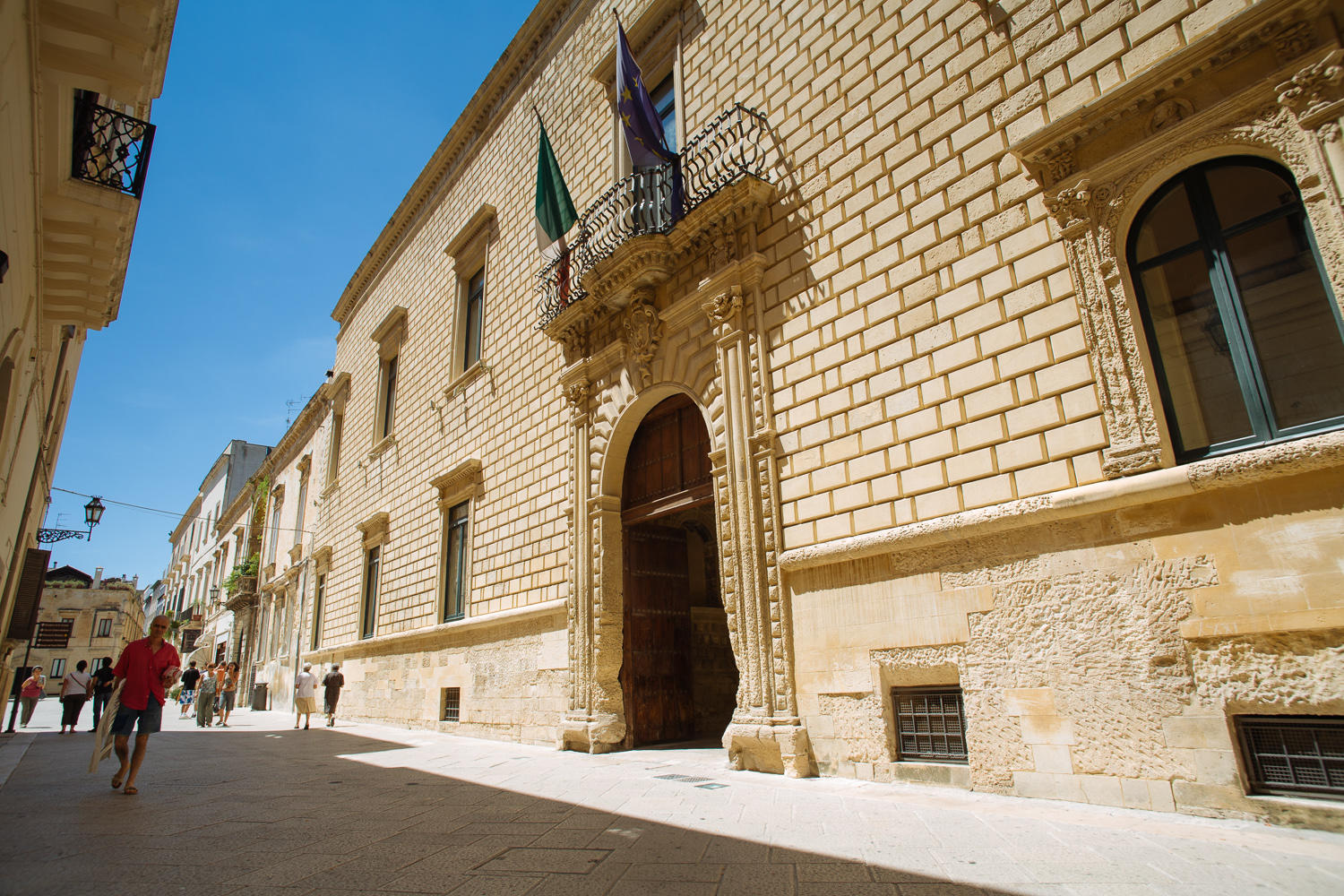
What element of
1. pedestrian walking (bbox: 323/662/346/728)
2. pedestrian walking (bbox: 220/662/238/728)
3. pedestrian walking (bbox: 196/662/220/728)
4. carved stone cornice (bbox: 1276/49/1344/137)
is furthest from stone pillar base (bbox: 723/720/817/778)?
pedestrian walking (bbox: 220/662/238/728)

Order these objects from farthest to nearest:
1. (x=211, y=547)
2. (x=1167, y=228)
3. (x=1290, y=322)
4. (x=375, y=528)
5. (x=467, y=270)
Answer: (x=211, y=547)
(x=375, y=528)
(x=467, y=270)
(x=1167, y=228)
(x=1290, y=322)

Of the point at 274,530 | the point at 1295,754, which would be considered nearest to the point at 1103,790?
the point at 1295,754

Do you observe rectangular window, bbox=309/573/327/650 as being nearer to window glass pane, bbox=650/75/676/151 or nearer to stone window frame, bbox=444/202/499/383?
stone window frame, bbox=444/202/499/383

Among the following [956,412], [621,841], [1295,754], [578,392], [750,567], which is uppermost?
[578,392]

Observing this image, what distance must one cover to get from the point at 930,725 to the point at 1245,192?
4.04m

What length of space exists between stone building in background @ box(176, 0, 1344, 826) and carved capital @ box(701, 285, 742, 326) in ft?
0.36

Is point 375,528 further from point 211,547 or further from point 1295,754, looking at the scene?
point 211,547

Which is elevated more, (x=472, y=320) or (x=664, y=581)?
(x=472, y=320)

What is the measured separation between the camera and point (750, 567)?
6.59m

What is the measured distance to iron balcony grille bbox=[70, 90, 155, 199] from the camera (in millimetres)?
6430

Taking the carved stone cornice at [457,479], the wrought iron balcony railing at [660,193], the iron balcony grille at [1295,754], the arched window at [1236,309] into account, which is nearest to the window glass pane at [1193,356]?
the arched window at [1236,309]

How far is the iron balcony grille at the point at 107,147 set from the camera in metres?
6.43

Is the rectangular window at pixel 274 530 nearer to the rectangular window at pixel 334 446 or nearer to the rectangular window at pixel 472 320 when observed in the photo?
the rectangular window at pixel 334 446

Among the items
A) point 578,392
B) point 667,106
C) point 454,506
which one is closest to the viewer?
point 578,392
